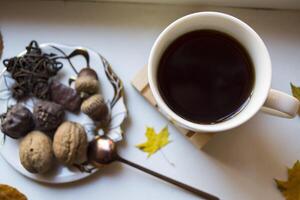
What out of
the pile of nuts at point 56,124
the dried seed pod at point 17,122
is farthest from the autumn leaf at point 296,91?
the dried seed pod at point 17,122

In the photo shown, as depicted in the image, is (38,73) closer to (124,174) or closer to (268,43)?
(124,174)

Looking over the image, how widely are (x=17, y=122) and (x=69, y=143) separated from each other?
0.28 feet

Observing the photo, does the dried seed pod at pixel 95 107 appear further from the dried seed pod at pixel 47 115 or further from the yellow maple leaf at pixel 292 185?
the yellow maple leaf at pixel 292 185

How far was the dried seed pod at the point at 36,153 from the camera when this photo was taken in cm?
73

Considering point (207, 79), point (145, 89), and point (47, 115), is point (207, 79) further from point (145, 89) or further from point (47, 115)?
point (47, 115)

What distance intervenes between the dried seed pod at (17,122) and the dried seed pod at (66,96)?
0.17 feet

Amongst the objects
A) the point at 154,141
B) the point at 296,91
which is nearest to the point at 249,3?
the point at 296,91

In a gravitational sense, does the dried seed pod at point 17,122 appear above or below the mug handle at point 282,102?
below

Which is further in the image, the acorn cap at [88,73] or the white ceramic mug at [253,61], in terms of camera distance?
the acorn cap at [88,73]

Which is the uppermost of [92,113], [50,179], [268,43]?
[268,43]

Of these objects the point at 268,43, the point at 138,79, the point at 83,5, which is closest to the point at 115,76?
the point at 138,79

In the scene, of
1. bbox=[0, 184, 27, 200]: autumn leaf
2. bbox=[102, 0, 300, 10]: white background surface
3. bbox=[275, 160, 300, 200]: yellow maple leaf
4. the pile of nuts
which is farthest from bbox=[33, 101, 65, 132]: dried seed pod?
bbox=[275, 160, 300, 200]: yellow maple leaf

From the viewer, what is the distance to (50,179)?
0.76 meters

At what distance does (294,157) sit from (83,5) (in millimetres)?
425
